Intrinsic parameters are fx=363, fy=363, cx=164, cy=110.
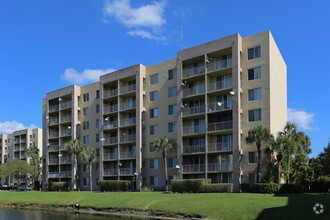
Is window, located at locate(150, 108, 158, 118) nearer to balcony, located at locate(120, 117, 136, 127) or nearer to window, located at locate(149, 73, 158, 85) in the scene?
balcony, located at locate(120, 117, 136, 127)

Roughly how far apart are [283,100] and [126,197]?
25.7 m

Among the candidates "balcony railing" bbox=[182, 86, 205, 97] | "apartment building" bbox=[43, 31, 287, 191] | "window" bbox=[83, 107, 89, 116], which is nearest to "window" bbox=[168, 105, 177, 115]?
"apartment building" bbox=[43, 31, 287, 191]

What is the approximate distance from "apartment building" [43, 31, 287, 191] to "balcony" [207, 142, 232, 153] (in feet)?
0.44

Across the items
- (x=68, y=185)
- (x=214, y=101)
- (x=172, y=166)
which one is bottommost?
(x=68, y=185)

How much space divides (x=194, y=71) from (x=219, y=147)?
453 inches

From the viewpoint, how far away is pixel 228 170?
46406mm

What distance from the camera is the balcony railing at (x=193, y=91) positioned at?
2022 inches

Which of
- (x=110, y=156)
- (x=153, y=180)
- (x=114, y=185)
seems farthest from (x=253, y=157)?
(x=110, y=156)

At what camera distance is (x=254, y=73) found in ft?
155

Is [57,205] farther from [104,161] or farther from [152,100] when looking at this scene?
[152,100]

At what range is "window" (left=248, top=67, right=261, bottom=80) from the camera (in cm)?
4684

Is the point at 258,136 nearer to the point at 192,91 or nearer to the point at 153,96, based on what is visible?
the point at 192,91

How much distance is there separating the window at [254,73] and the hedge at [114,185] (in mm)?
24225

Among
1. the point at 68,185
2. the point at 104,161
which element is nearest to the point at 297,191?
the point at 104,161
